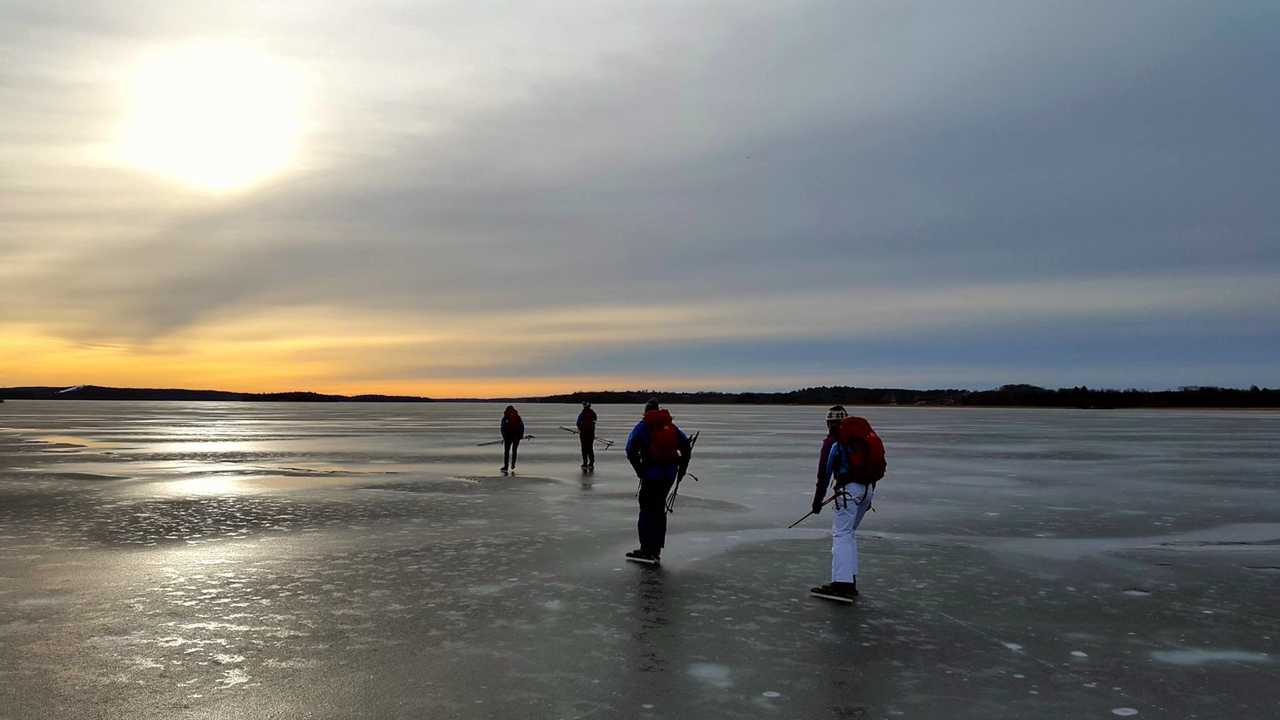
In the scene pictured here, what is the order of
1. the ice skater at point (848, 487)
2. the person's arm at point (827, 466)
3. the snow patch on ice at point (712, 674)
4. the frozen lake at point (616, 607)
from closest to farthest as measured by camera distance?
the frozen lake at point (616, 607) → the snow patch on ice at point (712, 674) → the ice skater at point (848, 487) → the person's arm at point (827, 466)

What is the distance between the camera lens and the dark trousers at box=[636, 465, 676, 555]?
11.1 meters

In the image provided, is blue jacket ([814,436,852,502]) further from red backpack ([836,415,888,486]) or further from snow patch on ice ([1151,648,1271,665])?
snow patch on ice ([1151,648,1271,665])

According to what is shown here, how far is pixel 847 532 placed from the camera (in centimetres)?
922

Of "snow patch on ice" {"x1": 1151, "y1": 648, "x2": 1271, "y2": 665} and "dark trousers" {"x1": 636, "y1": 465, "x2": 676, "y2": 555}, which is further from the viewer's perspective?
"dark trousers" {"x1": 636, "y1": 465, "x2": 676, "y2": 555}

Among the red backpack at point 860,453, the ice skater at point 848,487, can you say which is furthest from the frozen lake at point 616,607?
the red backpack at point 860,453

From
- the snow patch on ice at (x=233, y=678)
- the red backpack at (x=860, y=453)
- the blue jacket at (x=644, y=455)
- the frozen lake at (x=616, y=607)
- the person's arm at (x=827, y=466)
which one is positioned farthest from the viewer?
the blue jacket at (x=644, y=455)

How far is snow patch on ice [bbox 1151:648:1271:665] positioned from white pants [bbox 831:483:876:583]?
2743 mm

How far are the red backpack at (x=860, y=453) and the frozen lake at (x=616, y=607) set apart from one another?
1.18 metres

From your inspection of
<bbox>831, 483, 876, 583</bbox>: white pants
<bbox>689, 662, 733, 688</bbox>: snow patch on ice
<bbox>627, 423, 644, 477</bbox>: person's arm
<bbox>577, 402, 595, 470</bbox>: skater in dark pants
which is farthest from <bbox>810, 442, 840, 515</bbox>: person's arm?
<bbox>577, 402, 595, 470</bbox>: skater in dark pants

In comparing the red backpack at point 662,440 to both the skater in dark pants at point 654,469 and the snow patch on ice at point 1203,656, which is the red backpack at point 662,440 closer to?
the skater in dark pants at point 654,469

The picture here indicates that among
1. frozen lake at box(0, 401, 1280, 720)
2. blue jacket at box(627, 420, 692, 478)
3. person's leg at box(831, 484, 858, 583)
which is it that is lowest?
frozen lake at box(0, 401, 1280, 720)

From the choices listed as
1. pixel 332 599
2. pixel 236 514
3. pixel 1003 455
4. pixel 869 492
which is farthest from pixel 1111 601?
pixel 1003 455

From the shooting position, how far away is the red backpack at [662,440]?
11.3 meters

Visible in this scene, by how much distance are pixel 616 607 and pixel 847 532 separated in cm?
236
